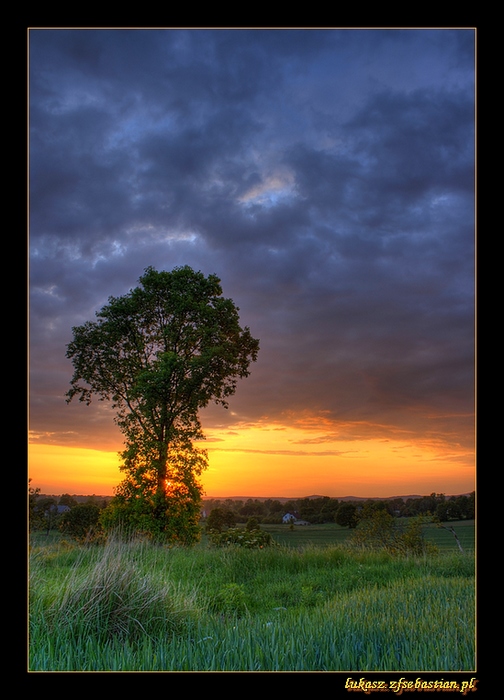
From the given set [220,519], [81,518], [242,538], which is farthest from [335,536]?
[81,518]

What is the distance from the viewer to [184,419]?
694 inches

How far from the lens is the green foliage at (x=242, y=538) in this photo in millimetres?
14469

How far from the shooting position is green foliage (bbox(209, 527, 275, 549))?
47.5ft

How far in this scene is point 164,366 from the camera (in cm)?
1667

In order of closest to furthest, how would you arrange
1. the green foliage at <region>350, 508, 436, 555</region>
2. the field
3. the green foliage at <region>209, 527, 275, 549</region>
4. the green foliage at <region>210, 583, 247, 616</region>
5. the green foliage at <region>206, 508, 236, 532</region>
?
the field → the green foliage at <region>210, 583, 247, 616</region> → the green foliage at <region>209, 527, 275, 549</region> → the green foliage at <region>350, 508, 436, 555</region> → the green foliage at <region>206, 508, 236, 532</region>

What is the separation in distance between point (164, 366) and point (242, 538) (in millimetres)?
6101

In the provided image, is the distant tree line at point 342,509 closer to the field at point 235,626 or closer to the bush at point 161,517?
the bush at point 161,517

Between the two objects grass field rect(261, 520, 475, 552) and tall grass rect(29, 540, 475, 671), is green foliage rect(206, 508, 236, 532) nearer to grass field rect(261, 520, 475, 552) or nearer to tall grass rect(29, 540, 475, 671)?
grass field rect(261, 520, 475, 552)

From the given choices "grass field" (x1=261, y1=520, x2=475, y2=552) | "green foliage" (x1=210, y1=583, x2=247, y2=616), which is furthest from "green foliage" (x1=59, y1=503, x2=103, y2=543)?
"green foliage" (x1=210, y1=583, x2=247, y2=616)

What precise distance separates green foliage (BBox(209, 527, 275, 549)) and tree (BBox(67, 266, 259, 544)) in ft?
6.25

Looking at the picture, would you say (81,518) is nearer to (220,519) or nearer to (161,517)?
(161,517)
